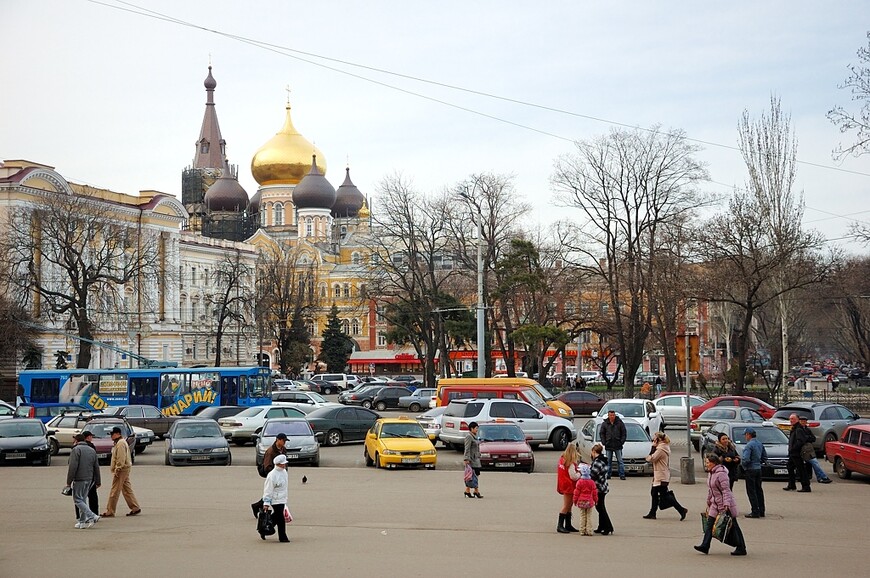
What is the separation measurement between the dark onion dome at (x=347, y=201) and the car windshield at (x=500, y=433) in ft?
369

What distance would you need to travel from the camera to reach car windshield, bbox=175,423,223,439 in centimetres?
2761

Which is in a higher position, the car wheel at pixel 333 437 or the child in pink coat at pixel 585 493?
the child in pink coat at pixel 585 493

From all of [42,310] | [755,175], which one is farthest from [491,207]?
[42,310]

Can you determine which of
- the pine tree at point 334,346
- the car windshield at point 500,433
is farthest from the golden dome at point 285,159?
the car windshield at point 500,433

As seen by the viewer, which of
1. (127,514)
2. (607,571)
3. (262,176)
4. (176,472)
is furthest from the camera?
(262,176)

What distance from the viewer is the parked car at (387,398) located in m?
59.2

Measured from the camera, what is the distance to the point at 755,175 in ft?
192

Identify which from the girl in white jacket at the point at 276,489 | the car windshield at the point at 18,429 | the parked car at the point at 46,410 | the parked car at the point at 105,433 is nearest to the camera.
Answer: the girl in white jacket at the point at 276,489

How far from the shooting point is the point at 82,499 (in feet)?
53.1

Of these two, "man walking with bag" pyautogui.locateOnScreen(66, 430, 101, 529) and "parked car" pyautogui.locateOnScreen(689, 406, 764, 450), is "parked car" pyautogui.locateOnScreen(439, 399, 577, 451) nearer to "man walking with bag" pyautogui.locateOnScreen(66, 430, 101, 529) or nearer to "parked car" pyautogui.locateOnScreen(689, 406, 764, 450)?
"parked car" pyautogui.locateOnScreen(689, 406, 764, 450)

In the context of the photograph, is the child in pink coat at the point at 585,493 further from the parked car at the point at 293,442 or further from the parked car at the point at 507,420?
the parked car at the point at 507,420

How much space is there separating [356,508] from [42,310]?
184 ft

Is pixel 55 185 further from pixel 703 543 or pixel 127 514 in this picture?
pixel 703 543

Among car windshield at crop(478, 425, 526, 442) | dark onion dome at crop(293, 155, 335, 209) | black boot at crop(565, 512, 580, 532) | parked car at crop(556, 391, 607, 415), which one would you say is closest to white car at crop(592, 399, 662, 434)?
car windshield at crop(478, 425, 526, 442)
